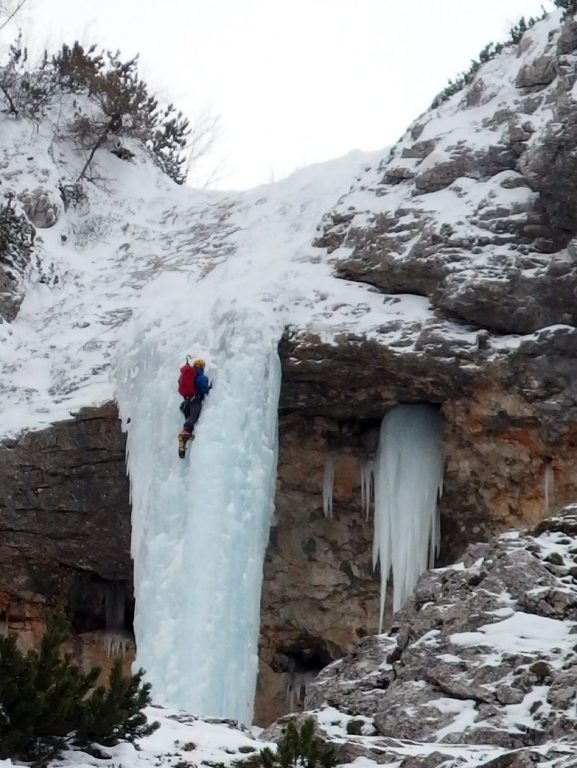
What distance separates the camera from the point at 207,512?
14891 mm

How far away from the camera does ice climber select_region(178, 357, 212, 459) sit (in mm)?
15086

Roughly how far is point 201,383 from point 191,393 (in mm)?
162

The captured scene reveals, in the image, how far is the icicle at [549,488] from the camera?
1467cm

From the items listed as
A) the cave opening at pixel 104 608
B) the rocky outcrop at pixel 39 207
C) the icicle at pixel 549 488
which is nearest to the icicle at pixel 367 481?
the icicle at pixel 549 488

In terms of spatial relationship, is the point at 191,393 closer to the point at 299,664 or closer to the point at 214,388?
the point at 214,388

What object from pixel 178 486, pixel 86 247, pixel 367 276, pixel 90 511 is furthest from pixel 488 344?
pixel 86 247

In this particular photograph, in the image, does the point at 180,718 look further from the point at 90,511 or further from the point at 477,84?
the point at 477,84

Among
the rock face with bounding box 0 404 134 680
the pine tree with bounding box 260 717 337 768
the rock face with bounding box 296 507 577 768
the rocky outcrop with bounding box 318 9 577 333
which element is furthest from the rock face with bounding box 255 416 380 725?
the pine tree with bounding box 260 717 337 768

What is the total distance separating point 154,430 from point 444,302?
3.69 metres

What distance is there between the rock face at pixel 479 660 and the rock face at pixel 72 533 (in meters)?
6.82

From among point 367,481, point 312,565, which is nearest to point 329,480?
point 367,481

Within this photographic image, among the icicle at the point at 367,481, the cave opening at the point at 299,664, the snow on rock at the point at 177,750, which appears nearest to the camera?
the snow on rock at the point at 177,750

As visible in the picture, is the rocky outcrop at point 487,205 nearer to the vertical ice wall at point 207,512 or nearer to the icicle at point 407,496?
the icicle at point 407,496

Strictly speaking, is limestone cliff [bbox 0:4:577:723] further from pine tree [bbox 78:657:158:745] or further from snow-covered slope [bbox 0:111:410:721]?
pine tree [bbox 78:657:158:745]
